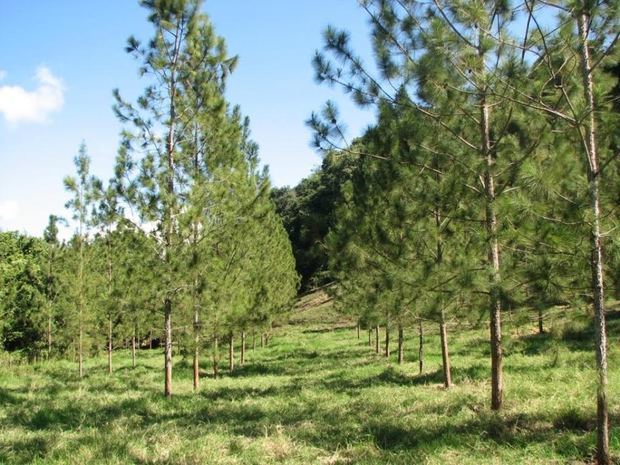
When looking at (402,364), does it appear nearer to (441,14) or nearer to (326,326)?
(441,14)

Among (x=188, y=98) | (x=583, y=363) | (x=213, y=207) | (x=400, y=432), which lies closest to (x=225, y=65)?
(x=188, y=98)

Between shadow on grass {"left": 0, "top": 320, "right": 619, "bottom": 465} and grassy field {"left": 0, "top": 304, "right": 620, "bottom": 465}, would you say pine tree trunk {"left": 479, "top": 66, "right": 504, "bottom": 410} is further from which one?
shadow on grass {"left": 0, "top": 320, "right": 619, "bottom": 465}

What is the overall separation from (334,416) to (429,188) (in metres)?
4.39

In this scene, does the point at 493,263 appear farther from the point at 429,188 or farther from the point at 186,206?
the point at 186,206

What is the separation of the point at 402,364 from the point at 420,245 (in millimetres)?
6998

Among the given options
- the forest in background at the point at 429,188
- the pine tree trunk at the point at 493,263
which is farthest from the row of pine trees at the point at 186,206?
the pine tree trunk at the point at 493,263

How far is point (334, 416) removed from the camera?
346 inches

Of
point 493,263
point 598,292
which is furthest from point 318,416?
point 598,292

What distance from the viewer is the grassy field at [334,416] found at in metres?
6.30

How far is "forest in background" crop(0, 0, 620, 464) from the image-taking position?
5648 mm

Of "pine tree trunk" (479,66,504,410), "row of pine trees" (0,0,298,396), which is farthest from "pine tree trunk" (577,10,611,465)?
"row of pine trees" (0,0,298,396)

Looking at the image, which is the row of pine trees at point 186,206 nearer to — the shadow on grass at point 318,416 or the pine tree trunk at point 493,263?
the shadow on grass at point 318,416

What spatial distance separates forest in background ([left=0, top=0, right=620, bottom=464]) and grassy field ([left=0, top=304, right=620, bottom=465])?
0.84m

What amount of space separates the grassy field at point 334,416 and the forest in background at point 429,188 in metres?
0.84
